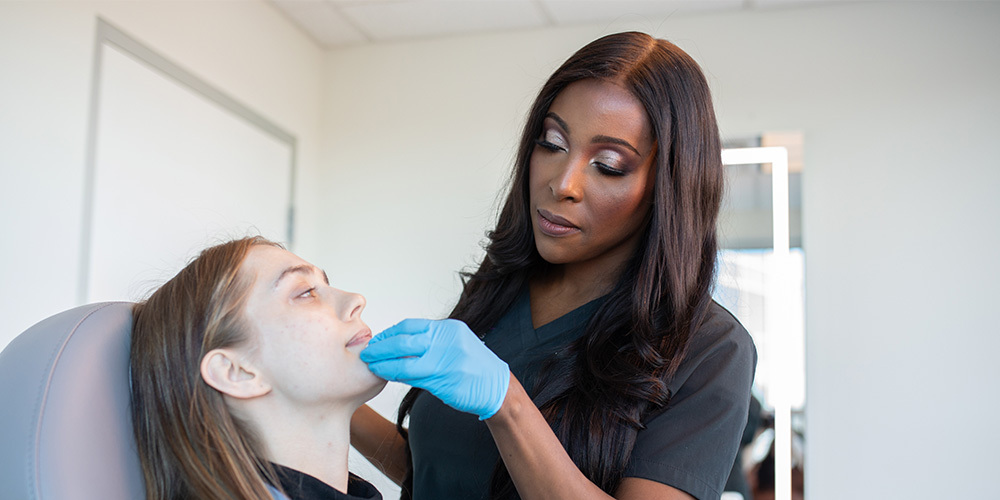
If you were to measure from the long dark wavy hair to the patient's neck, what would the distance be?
25 cm

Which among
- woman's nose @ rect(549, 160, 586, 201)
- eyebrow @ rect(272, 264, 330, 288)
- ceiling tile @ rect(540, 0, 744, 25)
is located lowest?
eyebrow @ rect(272, 264, 330, 288)

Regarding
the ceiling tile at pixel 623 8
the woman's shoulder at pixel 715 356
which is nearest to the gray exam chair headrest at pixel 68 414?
the woman's shoulder at pixel 715 356

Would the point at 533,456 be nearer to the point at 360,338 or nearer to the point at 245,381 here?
the point at 360,338

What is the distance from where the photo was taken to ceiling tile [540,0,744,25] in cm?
297

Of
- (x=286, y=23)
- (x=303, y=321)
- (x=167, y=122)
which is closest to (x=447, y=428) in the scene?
(x=303, y=321)

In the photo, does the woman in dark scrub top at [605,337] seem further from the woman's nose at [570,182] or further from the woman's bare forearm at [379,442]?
the woman's bare forearm at [379,442]

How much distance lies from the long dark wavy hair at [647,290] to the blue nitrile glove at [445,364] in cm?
21

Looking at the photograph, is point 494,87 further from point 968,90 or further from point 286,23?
point 968,90

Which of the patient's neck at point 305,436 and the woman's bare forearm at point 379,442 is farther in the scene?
the woman's bare forearm at point 379,442

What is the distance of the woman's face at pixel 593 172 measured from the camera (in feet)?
3.97

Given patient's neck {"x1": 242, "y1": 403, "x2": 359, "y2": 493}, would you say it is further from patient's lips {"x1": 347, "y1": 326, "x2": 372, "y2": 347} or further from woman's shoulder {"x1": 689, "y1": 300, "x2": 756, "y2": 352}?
woman's shoulder {"x1": 689, "y1": 300, "x2": 756, "y2": 352}

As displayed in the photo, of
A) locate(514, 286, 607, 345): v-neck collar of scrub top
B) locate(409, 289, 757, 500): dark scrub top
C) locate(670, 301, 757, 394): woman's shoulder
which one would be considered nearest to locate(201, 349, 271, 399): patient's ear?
locate(409, 289, 757, 500): dark scrub top

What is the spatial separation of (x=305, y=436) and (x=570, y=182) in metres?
0.53

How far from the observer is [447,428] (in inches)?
51.0
